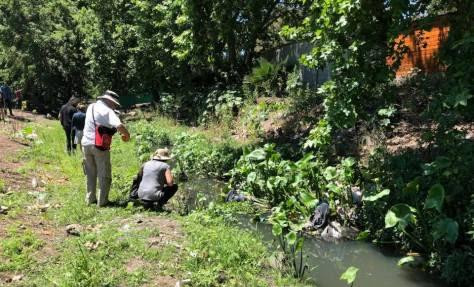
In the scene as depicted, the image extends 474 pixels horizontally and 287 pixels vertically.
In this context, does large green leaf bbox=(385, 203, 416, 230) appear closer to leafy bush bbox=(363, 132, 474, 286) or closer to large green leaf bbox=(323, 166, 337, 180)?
leafy bush bbox=(363, 132, 474, 286)

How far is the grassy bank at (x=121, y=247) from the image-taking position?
5.35 metres

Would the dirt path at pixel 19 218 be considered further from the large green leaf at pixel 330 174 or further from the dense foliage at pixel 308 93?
the large green leaf at pixel 330 174

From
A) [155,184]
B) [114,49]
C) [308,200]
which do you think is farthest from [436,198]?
[114,49]

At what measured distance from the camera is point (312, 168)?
897cm

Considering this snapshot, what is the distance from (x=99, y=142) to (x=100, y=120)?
0.36 m

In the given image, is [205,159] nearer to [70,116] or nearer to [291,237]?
[70,116]

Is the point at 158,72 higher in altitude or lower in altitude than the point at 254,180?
higher

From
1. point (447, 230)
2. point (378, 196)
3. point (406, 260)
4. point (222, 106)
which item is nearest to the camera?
point (447, 230)

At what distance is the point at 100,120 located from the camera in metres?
7.91

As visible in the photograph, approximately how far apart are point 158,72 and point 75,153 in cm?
1279

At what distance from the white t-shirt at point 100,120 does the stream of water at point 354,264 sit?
2725 mm

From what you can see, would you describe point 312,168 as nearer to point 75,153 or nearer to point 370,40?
point 370,40

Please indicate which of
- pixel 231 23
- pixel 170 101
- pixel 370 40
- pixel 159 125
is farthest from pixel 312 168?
pixel 170 101

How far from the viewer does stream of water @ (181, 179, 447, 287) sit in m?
6.55
